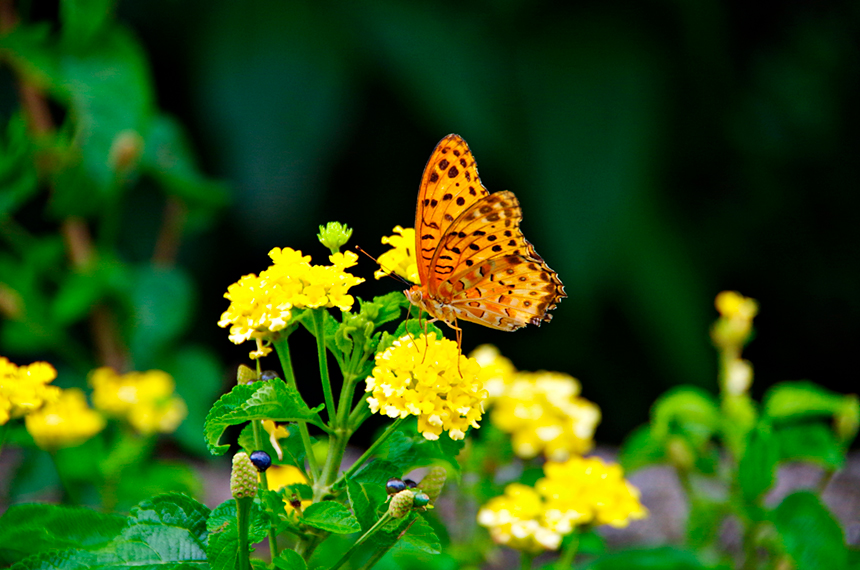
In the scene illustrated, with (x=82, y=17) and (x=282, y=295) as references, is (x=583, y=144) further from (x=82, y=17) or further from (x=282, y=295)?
(x=282, y=295)

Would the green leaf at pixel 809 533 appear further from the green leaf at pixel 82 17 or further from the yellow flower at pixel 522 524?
the green leaf at pixel 82 17

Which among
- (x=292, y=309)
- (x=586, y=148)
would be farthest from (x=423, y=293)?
(x=586, y=148)

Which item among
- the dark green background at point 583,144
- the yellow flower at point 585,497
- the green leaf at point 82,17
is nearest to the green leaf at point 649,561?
the yellow flower at point 585,497

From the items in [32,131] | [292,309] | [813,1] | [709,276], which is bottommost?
[292,309]

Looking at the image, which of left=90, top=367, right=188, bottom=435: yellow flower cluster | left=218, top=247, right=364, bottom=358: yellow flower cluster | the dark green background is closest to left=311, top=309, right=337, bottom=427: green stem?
left=218, top=247, right=364, bottom=358: yellow flower cluster

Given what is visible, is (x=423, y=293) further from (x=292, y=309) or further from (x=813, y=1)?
(x=813, y=1)

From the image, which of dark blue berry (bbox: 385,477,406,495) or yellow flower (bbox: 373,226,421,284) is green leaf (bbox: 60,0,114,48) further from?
dark blue berry (bbox: 385,477,406,495)

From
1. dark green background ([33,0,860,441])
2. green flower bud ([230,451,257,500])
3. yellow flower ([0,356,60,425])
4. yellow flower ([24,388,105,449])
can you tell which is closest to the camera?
green flower bud ([230,451,257,500])
